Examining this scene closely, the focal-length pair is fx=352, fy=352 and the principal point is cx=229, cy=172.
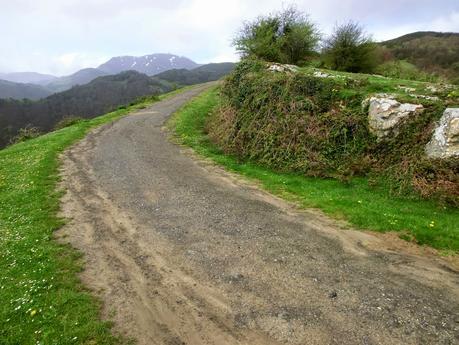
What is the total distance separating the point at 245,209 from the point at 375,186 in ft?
17.2

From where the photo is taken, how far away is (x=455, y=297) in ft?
23.8

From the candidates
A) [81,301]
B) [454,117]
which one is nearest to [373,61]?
[454,117]

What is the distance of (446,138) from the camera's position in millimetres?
12711

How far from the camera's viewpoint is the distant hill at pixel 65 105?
142125 millimetres

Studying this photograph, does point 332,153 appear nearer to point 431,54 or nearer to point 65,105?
point 431,54

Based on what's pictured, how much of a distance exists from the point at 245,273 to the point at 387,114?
10.1 m

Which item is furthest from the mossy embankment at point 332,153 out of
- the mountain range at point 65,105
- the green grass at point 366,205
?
the mountain range at point 65,105

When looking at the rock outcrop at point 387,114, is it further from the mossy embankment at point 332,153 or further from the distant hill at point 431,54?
the distant hill at point 431,54

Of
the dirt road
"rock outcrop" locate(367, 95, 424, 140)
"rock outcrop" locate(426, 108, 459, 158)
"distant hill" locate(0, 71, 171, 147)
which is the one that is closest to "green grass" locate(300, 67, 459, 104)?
"rock outcrop" locate(367, 95, 424, 140)

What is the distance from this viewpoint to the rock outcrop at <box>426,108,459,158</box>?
41.1ft

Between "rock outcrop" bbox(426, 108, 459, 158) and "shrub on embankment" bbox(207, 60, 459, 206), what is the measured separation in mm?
314

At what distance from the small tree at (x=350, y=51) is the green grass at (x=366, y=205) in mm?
15842

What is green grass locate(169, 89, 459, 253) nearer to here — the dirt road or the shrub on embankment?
the shrub on embankment

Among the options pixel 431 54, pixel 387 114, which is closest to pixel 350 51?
pixel 387 114
